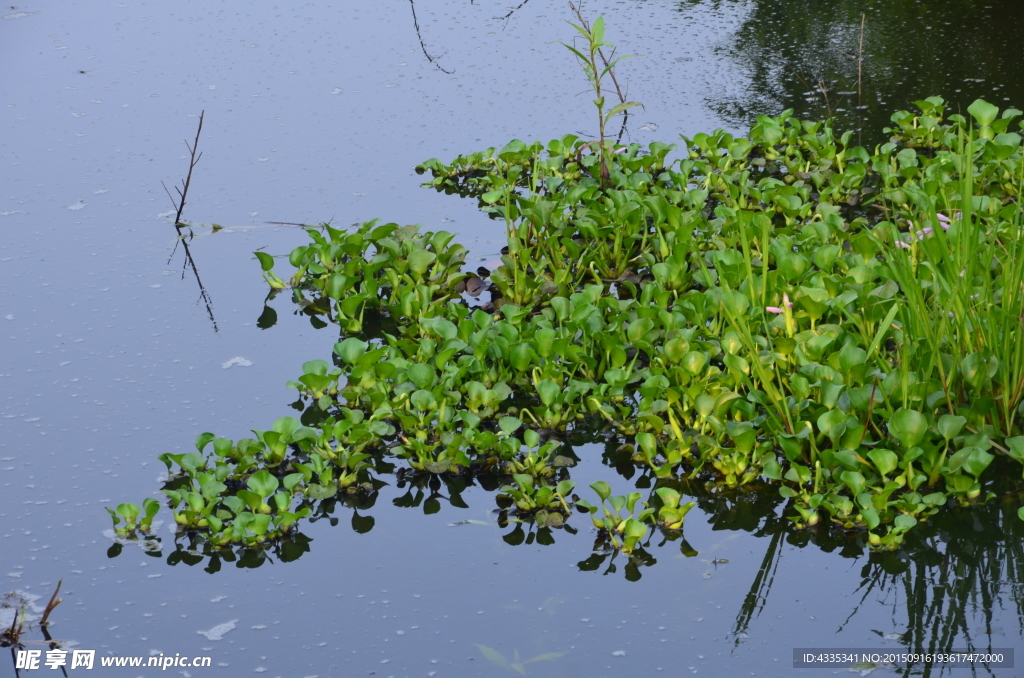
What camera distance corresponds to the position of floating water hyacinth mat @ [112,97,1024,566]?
1.96 meters

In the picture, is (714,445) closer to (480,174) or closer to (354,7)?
(480,174)

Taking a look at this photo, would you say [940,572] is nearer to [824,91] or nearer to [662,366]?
[662,366]

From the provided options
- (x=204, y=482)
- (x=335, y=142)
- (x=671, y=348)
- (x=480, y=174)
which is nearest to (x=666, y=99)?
(x=480, y=174)

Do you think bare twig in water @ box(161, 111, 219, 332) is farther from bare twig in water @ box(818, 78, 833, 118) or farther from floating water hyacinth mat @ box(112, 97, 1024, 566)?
bare twig in water @ box(818, 78, 833, 118)

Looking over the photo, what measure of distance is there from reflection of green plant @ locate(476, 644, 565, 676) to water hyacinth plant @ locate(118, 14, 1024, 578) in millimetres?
244

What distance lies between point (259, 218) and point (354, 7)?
2.00 metres

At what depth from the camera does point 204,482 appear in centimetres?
197

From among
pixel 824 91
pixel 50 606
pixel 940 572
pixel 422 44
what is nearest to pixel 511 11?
pixel 422 44

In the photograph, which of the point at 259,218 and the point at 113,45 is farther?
the point at 113,45

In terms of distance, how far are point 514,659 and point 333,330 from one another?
3.96 feet

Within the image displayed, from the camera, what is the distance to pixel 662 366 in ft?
7.39

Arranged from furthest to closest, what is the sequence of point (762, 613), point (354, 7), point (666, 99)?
point (354, 7), point (666, 99), point (762, 613)

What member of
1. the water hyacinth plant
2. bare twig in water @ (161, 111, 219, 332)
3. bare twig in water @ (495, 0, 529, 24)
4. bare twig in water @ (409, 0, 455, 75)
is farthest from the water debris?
bare twig in water @ (495, 0, 529, 24)

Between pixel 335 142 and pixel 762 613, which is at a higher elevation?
pixel 335 142
